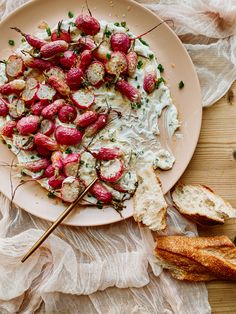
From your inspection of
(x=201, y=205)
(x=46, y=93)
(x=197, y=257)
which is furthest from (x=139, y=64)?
(x=197, y=257)

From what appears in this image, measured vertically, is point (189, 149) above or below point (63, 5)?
below

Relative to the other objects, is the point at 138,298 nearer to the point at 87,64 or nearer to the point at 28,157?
the point at 28,157

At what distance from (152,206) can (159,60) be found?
594 millimetres

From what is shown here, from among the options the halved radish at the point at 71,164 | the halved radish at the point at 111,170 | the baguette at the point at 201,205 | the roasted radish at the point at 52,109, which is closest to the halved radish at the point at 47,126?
the roasted radish at the point at 52,109

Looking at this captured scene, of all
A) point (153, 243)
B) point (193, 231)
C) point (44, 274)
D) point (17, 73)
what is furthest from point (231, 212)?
point (17, 73)

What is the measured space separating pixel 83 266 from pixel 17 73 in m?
0.81

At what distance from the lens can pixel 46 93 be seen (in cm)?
229

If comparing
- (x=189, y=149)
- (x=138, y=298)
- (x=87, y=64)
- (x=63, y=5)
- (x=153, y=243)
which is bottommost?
(x=138, y=298)

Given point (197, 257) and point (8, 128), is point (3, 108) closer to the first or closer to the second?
point (8, 128)

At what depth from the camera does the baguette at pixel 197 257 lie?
2.25m

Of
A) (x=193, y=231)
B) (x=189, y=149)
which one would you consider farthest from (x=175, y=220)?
(x=189, y=149)

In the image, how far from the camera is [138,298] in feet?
Result: 7.68

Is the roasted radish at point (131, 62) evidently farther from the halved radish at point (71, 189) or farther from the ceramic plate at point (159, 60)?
the halved radish at point (71, 189)

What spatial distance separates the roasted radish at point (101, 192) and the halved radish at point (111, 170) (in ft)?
0.11
